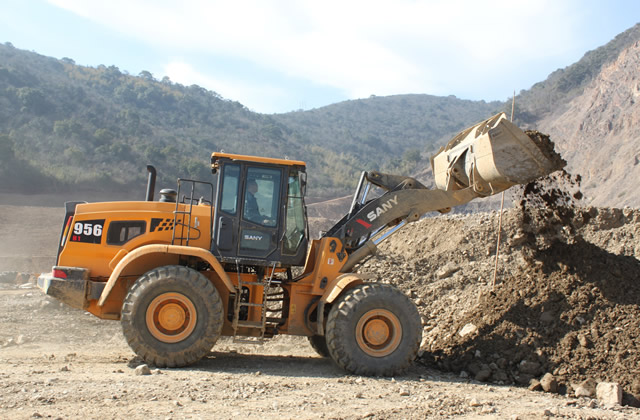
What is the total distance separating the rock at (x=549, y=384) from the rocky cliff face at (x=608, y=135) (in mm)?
20097

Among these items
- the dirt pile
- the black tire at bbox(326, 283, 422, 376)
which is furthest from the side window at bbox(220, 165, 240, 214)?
the dirt pile

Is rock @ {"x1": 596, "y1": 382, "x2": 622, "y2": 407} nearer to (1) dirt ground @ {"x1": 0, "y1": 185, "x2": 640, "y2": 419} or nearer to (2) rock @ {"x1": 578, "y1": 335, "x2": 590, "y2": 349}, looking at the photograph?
(1) dirt ground @ {"x1": 0, "y1": 185, "x2": 640, "y2": 419}

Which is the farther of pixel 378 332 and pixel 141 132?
pixel 141 132

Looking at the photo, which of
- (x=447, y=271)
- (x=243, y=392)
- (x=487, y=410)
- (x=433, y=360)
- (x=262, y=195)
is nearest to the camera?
(x=487, y=410)

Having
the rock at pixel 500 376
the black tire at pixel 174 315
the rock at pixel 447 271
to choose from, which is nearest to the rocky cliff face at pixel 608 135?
the rock at pixel 447 271

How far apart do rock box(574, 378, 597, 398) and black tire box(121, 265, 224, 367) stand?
13.7 feet

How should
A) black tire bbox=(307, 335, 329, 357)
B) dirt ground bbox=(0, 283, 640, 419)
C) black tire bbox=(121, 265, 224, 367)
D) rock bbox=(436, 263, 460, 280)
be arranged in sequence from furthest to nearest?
rock bbox=(436, 263, 460, 280) → black tire bbox=(307, 335, 329, 357) → black tire bbox=(121, 265, 224, 367) → dirt ground bbox=(0, 283, 640, 419)

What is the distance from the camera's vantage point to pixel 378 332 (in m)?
7.39

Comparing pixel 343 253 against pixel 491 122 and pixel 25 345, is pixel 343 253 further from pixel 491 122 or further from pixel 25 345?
pixel 25 345

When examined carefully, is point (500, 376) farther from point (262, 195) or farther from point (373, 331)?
point (262, 195)

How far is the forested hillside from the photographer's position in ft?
116

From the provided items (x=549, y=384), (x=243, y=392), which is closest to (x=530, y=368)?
(x=549, y=384)

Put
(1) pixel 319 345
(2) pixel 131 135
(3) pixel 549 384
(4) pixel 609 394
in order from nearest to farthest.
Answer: (4) pixel 609 394 < (3) pixel 549 384 < (1) pixel 319 345 < (2) pixel 131 135

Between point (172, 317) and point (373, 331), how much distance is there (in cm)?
247
